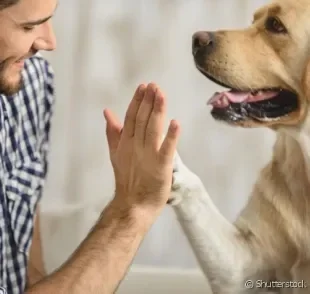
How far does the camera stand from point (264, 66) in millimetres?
1127

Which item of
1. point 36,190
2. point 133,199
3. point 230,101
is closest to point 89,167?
point 36,190

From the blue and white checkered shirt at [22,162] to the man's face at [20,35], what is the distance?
0.13 meters

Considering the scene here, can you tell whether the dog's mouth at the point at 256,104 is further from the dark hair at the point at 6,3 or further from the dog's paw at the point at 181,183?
the dark hair at the point at 6,3

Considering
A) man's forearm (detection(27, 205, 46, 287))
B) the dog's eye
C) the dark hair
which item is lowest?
man's forearm (detection(27, 205, 46, 287))

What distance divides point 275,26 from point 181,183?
1.10 ft

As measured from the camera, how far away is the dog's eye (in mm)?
1144

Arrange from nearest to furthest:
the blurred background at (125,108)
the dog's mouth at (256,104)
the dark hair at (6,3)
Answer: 1. the dark hair at (6,3)
2. the dog's mouth at (256,104)
3. the blurred background at (125,108)

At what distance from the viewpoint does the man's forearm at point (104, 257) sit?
1.03 meters

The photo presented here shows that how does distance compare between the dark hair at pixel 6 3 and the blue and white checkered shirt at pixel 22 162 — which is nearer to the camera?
the dark hair at pixel 6 3

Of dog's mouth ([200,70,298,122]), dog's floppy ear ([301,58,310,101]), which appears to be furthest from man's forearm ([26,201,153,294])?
dog's floppy ear ([301,58,310,101])

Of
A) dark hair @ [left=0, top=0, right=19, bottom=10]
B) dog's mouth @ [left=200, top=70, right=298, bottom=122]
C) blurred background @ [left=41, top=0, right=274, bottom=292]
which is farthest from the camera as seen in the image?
blurred background @ [left=41, top=0, right=274, bottom=292]

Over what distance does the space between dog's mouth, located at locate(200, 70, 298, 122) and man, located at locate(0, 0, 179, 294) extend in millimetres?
163

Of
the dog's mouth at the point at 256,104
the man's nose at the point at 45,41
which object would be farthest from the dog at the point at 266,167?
the man's nose at the point at 45,41

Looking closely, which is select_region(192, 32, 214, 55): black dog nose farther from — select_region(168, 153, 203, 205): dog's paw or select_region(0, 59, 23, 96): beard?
select_region(0, 59, 23, 96): beard
